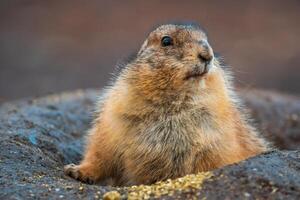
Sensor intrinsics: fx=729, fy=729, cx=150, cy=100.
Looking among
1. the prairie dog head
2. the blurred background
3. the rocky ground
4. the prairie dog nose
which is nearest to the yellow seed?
the rocky ground

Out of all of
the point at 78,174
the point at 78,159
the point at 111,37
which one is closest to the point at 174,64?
the point at 78,174

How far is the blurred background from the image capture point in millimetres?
15836

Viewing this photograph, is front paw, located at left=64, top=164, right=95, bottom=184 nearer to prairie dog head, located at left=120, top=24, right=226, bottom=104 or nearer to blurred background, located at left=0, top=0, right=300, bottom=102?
prairie dog head, located at left=120, top=24, right=226, bottom=104

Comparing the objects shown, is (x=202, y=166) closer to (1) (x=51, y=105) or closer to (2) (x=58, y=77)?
(1) (x=51, y=105)

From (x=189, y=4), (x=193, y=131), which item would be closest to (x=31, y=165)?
(x=193, y=131)

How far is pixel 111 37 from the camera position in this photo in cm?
1797

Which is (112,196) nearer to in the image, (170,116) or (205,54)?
(170,116)

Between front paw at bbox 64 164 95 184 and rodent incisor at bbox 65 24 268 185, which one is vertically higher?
rodent incisor at bbox 65 24 268 185

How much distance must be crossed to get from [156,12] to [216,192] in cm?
1415

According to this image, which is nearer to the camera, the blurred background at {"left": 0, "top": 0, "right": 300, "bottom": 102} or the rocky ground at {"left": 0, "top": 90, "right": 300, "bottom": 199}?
the rocky ground at {"left": 0, "top": 90, "right": 300, "bottom": 199}

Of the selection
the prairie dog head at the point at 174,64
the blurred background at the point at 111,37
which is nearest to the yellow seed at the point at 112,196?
the prairie dog head at the point at 174,64

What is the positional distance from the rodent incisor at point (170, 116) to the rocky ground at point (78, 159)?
520mm

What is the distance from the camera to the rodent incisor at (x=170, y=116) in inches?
232

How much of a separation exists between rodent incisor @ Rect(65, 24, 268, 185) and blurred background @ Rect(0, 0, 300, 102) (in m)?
8.77
